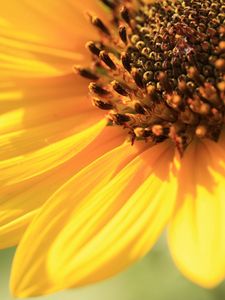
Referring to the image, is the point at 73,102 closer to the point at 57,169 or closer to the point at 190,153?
the point at 57,169

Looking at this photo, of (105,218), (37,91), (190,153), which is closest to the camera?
(105,218)

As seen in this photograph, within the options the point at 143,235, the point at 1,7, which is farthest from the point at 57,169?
the point at 1,7

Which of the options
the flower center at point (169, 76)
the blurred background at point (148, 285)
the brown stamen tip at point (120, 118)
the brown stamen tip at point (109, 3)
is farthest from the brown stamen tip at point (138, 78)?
the blurred background at point (148, 285)

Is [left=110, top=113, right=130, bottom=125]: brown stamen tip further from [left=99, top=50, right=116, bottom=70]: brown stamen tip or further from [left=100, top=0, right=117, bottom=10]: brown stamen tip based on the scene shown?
[left=100, top=0, right=117, bottom=10]: brown stamen tip

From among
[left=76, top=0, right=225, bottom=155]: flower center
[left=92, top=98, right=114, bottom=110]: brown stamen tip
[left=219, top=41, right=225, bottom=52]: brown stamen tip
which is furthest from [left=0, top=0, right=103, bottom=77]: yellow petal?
[left=219, top=41, right=225, bottom=52]: brown stamen tip

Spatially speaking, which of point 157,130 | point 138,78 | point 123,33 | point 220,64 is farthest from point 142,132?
point 123,33

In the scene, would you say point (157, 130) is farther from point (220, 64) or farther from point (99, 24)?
point (99, 24)
